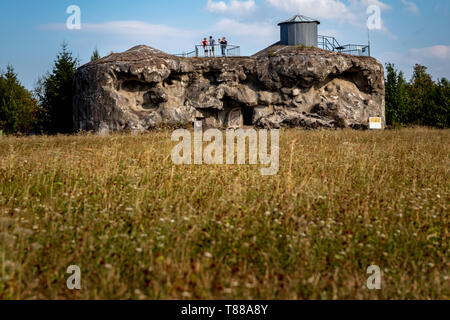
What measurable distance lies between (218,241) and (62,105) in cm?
2892

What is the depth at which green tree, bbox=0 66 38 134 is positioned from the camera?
3112cm

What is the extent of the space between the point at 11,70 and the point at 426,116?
125ft

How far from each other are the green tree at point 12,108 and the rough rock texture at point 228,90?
704 cm

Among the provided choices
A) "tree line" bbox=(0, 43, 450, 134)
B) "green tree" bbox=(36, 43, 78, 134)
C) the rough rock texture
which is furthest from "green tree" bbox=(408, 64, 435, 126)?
"green tree" bbox=(36, 43, 78, 134)

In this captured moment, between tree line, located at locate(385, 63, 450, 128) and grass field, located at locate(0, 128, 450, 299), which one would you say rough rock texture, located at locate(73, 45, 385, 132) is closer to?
tree line, located at locate(385, 63, 450, 128)

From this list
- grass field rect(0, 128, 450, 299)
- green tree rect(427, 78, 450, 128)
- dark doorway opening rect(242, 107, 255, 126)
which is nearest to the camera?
grass field rect(0, 128, 450, 299)

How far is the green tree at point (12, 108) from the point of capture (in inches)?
1225

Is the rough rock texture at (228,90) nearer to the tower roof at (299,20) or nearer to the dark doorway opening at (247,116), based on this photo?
the dark doorway opening at (247,116)

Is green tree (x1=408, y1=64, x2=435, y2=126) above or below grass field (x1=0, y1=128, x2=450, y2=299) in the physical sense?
above

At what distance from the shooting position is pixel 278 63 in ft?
90.7

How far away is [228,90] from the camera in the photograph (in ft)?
93.5

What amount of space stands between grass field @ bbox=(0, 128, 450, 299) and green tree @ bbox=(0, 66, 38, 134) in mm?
26848

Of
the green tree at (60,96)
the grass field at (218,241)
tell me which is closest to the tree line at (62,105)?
the green tree at (60,96)
